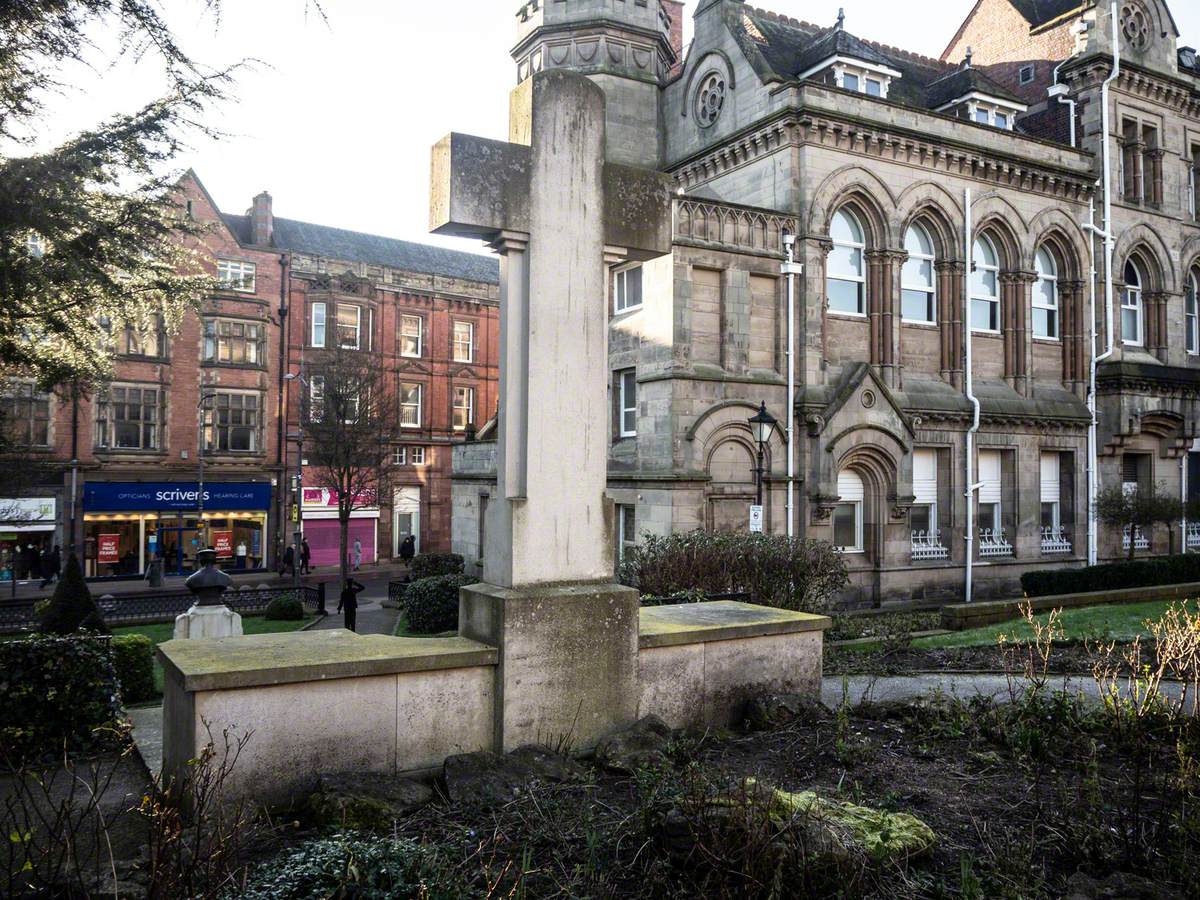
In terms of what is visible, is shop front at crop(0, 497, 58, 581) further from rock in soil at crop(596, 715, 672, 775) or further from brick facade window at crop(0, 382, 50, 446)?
rock in soil at crop(596, 715, 672, 775)

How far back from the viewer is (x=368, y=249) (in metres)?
48.0

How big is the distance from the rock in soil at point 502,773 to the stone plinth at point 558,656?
0.26m

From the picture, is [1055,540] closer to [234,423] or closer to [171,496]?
[234,423]

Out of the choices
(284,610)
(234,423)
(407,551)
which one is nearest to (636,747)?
(284,610)

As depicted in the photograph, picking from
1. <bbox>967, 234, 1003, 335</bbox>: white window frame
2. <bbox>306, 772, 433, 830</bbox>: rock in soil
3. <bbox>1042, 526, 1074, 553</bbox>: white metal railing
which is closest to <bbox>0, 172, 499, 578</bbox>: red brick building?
<bbox>967, 234, 1003, 335</bbox>: white window frame

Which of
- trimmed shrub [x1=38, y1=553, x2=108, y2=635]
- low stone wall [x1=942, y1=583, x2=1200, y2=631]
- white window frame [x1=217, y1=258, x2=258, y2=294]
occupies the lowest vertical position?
low stone wall [x1=942, y1=583, x2=1200, y2=631]

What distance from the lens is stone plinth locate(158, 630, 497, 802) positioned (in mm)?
5020

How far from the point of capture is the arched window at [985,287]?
2620 cm

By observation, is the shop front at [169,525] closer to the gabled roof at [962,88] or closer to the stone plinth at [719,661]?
the gabled roof at [962,88]

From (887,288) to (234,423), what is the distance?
2860 cm

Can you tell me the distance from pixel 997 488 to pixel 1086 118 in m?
12.6

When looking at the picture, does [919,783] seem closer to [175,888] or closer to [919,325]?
[175,888]

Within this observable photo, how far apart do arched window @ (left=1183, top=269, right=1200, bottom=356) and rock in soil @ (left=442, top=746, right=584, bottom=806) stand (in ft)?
110

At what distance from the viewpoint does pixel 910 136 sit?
23.9 metres
